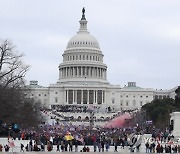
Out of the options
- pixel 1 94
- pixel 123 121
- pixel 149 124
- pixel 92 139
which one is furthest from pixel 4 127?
pixel 123 121

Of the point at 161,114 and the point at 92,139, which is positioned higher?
the point at 161,114

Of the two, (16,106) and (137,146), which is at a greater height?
(16,106)

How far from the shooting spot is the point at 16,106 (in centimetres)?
7612

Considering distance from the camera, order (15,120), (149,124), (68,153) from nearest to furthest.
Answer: (68,153), (15,120), (149,124)

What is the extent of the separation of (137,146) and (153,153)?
287 cm

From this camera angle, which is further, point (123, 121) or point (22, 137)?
point (123, 121)

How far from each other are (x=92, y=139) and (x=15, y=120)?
18408 mm

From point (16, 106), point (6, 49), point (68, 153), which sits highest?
point (6, 49)

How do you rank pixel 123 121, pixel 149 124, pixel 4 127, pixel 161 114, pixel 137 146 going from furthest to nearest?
pixel 123 121 < pixel 161 114 < pixel 149 124 < pixel 4 127 < pixel 137 146

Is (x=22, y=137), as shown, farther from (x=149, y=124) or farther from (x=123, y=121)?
(x=123, y=121)

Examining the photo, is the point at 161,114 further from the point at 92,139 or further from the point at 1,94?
the point at 92,139

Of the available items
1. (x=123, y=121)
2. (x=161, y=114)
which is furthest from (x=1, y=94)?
(x=123, y=121)

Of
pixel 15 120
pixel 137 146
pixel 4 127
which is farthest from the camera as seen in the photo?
pixel 15 120

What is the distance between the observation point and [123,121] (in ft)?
421
